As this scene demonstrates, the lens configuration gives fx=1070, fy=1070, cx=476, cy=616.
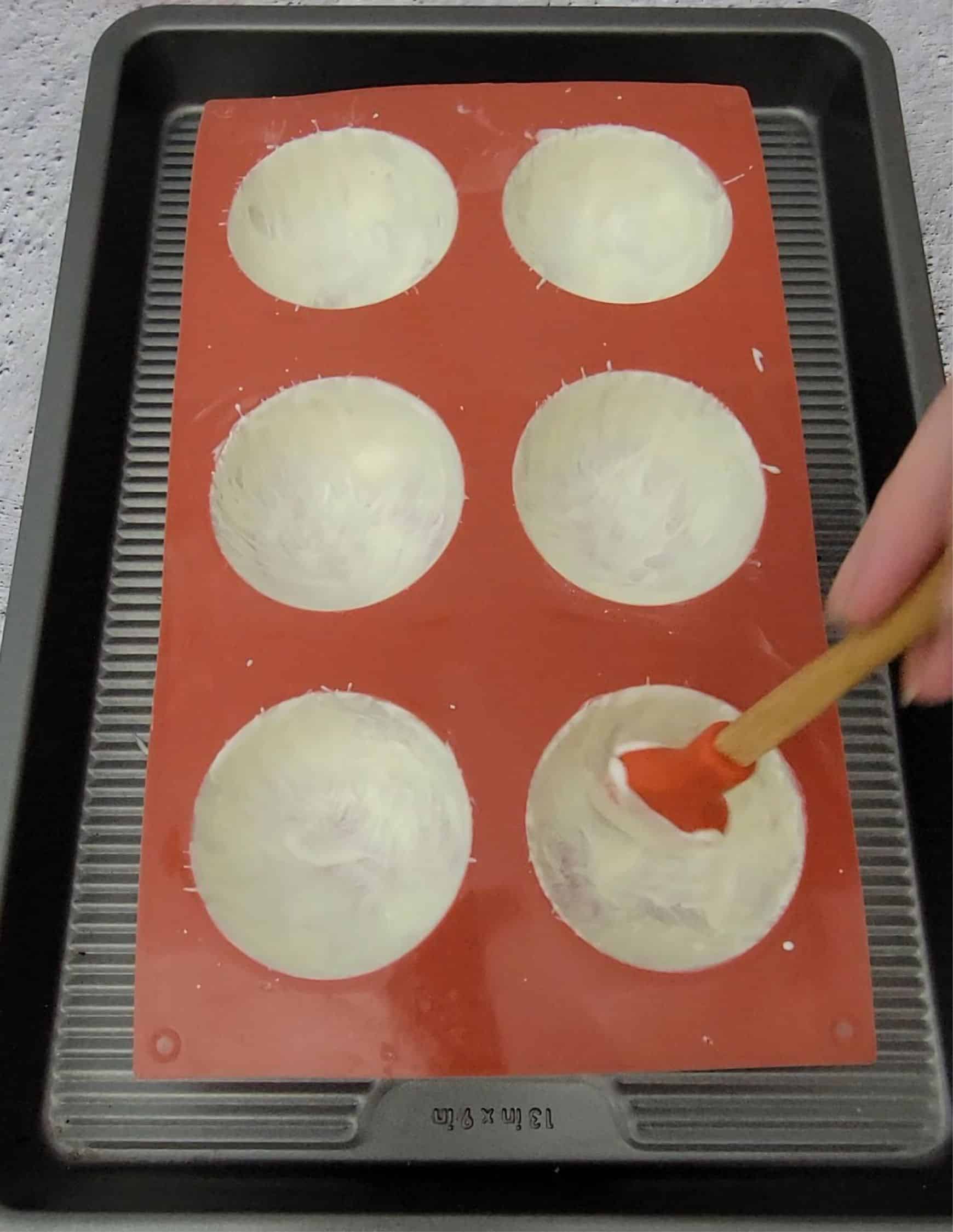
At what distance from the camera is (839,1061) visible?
71 cm

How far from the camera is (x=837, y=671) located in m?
0.61

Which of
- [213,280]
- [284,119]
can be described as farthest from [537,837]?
[284,119]

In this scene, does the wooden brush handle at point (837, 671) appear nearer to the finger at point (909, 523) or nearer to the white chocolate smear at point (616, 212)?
the finger at point (909, 523)

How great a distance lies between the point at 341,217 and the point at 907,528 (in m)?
0.59

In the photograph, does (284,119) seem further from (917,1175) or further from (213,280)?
(917,1175)

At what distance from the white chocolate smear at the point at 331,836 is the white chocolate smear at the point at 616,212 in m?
0.43

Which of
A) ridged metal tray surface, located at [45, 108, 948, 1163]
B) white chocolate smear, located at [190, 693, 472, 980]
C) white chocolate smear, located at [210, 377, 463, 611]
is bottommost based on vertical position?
ridged metal tray surface, located at [45, 108, 948, 1163]

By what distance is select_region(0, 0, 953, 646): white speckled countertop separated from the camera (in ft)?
3.16

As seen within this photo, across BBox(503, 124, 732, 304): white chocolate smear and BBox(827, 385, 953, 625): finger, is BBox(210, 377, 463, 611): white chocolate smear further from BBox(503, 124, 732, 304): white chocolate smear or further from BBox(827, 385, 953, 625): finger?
BBox(827, 385, 953, 625): finger

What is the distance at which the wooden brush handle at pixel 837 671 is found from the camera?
0.58m

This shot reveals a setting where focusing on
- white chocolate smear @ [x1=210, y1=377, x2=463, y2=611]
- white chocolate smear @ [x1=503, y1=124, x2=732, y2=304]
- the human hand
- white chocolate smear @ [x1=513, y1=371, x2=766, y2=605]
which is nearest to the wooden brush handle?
the human hand

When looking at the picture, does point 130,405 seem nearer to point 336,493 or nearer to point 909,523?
point 336,493

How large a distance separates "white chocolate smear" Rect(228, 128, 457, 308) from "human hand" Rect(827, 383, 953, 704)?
457 mm

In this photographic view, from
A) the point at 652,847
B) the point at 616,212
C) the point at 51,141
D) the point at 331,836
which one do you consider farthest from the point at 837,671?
the point at 51,141
